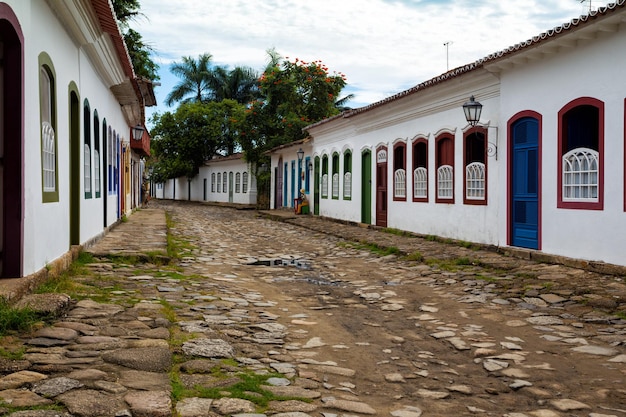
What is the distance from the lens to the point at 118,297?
613 cm

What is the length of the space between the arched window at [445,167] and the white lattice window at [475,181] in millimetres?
633

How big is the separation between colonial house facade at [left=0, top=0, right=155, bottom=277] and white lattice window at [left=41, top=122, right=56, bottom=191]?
11mm

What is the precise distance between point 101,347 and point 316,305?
3.11 metres

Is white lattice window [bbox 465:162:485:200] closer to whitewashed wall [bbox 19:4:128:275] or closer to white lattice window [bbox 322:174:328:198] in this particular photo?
whitewashed wall [bbox 19:4:128:275]

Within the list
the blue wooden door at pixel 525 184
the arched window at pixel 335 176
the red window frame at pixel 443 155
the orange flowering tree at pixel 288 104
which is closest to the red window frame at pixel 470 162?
the red window frame at pixel 443 155

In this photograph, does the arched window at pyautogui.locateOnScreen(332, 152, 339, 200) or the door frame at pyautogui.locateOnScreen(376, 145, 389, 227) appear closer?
the door frame at pyautogui.locateOnScreen(376, 145, 389, 227)

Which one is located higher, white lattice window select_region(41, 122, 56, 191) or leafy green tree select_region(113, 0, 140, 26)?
leafy green tree select_region(113, 0, 140, 26)

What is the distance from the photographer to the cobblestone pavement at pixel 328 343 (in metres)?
3.49

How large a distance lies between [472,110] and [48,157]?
7.74 metres

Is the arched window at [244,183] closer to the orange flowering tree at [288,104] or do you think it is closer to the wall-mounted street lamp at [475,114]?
the orange flowering tree at [288,104]

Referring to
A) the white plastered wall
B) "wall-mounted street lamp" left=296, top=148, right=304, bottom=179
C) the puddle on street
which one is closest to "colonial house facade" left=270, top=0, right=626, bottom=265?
the white plastered wall

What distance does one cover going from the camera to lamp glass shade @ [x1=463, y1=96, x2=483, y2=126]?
11.4 meters

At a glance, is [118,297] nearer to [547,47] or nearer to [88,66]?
[88,66]

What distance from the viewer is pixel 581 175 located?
909cm
